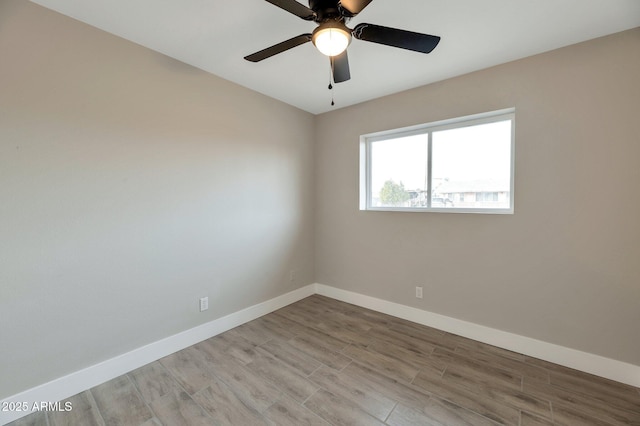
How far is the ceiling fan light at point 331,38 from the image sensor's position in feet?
4.18

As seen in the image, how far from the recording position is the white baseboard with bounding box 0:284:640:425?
165 cm

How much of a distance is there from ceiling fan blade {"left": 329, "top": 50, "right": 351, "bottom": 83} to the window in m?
1.33

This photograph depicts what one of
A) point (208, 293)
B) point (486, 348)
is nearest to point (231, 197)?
point (208, 293)

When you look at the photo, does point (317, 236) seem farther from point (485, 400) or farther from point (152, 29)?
point (152, 29)

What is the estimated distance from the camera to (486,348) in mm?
2246

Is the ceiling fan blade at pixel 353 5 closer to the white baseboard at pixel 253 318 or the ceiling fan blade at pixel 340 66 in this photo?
the ceiling fan blade at pixel 340 66

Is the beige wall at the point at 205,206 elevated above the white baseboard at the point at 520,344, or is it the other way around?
the beige wall at the point at 205,206

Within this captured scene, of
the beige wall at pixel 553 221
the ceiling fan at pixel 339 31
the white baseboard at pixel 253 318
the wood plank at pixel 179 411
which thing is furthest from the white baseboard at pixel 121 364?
the ceiling fan at pixel 339 31

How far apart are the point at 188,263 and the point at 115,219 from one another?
0.67 metres

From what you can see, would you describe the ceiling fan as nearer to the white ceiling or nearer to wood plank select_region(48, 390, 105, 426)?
the white ceiling

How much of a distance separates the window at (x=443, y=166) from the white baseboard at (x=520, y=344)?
111 centimetres

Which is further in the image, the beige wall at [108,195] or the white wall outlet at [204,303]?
the white wall outlet at [204,303]

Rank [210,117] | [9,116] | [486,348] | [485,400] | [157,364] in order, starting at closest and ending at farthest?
[9,116] < [485,400] < [157,364] < [486,348] < [210,117]

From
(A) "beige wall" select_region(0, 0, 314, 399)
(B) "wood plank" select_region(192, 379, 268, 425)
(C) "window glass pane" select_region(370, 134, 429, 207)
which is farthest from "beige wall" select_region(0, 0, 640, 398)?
(B) "wood plank" select_region(192, 379, 268, 425)
